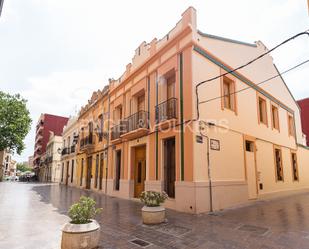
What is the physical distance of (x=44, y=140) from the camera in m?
46.6

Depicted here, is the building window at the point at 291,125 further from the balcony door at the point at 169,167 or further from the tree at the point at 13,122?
the tree at the point at 13,122

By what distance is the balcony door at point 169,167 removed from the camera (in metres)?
8.45

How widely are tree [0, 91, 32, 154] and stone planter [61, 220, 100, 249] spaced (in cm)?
2797

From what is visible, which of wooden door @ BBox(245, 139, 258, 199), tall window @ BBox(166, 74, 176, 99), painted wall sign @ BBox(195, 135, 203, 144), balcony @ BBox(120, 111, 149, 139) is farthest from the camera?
balcony @ BBox(120, 111, 149, 139)

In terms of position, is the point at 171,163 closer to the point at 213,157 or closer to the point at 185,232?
the point at 213,157

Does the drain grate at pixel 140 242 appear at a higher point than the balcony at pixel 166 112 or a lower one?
lower

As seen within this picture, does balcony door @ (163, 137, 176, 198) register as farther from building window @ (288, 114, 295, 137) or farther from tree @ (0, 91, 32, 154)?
tree @ (0, 91, 32, 154)

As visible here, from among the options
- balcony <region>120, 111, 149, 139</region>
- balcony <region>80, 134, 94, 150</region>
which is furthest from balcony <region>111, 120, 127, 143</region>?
balcony <region>80, 134, 94, 150</region>

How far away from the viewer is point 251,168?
991 cm

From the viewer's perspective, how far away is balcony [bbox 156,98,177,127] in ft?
27.6

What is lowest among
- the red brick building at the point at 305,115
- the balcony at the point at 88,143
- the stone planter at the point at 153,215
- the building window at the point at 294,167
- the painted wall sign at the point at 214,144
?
the stone planter at the point at 153,215

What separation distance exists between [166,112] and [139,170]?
12.2 ft

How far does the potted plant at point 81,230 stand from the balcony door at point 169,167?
469 cm

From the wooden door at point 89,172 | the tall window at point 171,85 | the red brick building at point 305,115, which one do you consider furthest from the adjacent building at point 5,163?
the red brick building at point 305,115
